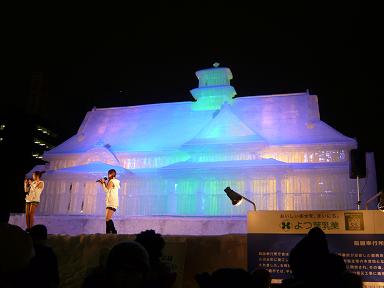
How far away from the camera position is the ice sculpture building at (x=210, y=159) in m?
21.4

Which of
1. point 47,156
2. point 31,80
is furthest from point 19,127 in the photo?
point 47,156

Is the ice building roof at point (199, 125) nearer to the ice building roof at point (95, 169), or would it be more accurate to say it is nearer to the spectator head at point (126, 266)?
the ice building roof at point (95, 169)

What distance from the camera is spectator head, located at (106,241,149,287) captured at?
113 inches

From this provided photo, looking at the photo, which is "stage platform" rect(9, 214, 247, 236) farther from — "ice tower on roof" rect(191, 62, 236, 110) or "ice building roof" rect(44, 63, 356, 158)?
"ice tower on roof" rect(191, 62, 236, 110)

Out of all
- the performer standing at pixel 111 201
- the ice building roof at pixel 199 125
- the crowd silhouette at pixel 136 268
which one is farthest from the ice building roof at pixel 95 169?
the crowd silhouette at pixel 136 268

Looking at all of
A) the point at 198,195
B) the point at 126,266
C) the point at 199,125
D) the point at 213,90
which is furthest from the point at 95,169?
the point at 126,266

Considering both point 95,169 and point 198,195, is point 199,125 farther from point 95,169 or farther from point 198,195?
point 95,169

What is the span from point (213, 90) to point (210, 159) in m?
6.61

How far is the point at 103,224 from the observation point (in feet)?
64.6

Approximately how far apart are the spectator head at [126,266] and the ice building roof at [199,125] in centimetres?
2025

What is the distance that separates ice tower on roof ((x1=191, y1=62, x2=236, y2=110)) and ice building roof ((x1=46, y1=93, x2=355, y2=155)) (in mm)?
727

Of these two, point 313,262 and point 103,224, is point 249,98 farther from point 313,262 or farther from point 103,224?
point 313,262

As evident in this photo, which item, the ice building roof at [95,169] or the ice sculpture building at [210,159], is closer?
the ice sculpture building at [210,159]

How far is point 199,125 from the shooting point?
1041 inches
